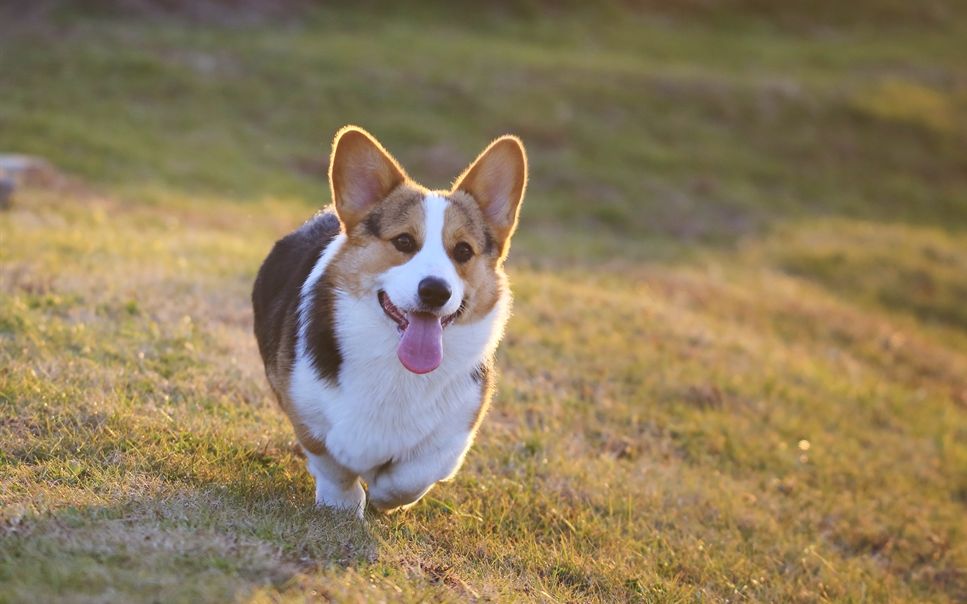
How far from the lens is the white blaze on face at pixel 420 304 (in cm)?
432

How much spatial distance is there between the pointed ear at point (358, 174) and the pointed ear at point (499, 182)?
390 millimetres

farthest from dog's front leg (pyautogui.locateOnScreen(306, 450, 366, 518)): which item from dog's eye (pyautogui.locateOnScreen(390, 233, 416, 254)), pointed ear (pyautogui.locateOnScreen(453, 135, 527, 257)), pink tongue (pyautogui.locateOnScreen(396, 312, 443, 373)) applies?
pointed ear (pyautogui.locateOnScreen(453, 135, 527, 257))

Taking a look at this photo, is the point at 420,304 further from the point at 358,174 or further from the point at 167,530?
the point at 167,530

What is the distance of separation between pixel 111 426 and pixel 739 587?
353 centimetres

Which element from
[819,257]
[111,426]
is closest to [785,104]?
[819,257]

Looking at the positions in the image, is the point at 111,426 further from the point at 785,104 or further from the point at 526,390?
the point at 785,104

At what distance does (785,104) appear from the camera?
24578 millimetres

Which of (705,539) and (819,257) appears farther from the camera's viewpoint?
(819,257)

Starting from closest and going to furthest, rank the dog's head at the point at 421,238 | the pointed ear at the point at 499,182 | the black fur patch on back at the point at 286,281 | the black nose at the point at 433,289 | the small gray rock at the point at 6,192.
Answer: the black nose at the point at 433,289 < the dog's head at the point at 421,238 < the pointed ear at the point at 499,182 < the black fur patch on back at the point at 286,281 < the small gray rock at the point at 6,192

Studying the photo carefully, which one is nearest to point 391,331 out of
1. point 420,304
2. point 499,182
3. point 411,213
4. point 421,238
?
point 420,304

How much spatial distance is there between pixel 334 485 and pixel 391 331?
852mm

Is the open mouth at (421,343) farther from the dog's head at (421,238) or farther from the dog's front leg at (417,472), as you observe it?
the dog's front leg at (417,472)

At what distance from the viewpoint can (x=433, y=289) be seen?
427cm

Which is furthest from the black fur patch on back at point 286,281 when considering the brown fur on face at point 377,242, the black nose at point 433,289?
the black nose at point 433,289
